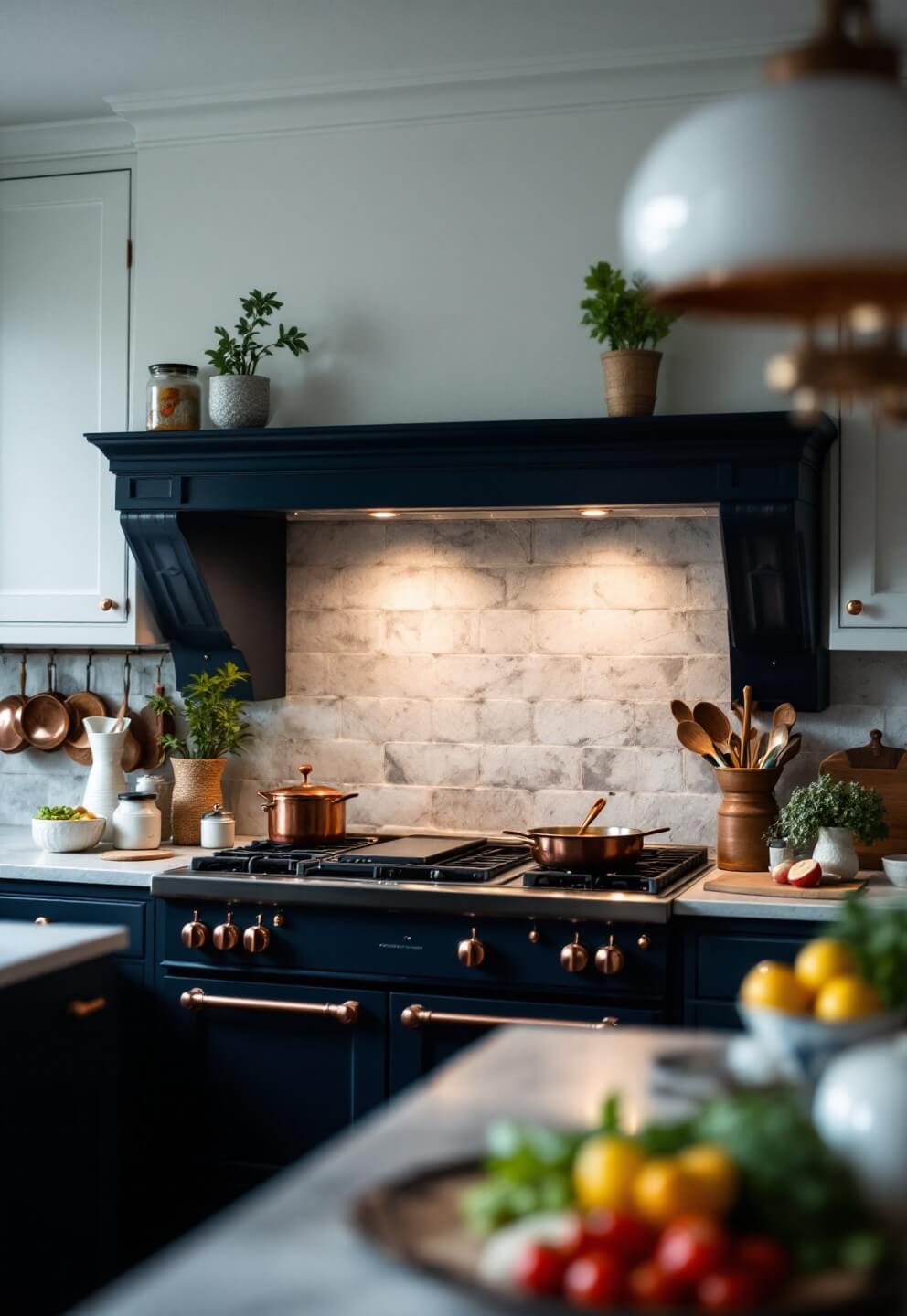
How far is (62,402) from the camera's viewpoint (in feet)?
13.6

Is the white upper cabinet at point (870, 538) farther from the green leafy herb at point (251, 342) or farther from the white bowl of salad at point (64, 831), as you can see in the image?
the white bowl of salad at point (64, 831)

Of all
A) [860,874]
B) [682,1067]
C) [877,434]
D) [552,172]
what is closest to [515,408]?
[552,172]

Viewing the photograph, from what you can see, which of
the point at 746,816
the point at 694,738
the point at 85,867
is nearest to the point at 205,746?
the point at 85,867

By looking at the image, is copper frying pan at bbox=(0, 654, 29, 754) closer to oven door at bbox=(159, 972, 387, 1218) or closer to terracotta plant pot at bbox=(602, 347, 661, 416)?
oven door at bbox=(159, 972, 387, 1218)

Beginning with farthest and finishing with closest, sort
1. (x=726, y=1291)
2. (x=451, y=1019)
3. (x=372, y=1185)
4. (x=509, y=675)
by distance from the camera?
1. (x=509, y=675)
2. (x=451, y=1019)
3. (x=372, y=1185)
4. (x=726, y=1291)

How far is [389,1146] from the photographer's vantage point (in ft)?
5.13

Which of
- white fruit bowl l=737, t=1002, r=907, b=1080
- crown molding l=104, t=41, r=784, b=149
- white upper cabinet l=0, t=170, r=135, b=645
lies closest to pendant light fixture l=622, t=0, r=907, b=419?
white fruit bowl l=737, t=1002, r=907, b=1080

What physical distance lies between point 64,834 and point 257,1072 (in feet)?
2.63

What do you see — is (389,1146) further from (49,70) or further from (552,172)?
(49,70)

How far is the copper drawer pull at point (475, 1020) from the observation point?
3.20 metres

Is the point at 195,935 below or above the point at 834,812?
below

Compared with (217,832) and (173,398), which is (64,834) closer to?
(217,832)

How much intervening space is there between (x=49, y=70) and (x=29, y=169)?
483mm

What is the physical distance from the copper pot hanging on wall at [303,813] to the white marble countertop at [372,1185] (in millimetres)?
1653
